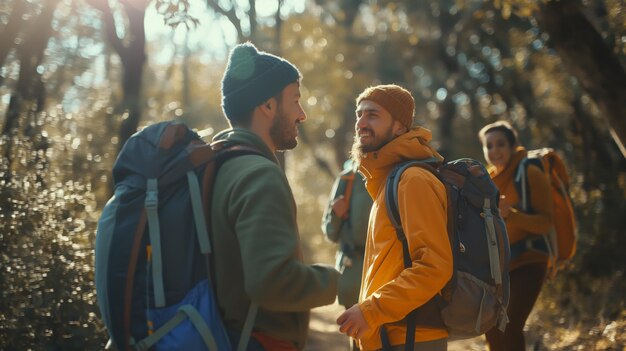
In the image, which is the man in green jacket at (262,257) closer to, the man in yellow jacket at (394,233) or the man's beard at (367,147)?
the man in yellow jacket at (394,233)

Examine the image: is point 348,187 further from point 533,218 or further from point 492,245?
point 492,245

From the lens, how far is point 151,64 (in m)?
40.1

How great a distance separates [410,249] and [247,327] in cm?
98

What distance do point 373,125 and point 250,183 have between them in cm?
128

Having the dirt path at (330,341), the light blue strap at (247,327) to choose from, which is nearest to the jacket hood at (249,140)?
the light blue strap at (247,327)

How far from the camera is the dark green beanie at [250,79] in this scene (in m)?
3.54

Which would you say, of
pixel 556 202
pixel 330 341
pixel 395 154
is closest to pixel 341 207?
pixel 556 202

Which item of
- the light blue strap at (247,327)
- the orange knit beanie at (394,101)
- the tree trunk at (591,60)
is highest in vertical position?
the tree trunk at (591,60)

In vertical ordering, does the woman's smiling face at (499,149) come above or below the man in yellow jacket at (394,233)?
above

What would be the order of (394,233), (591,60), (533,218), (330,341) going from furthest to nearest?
(330,341), (591,60), (533,218), (394,233)

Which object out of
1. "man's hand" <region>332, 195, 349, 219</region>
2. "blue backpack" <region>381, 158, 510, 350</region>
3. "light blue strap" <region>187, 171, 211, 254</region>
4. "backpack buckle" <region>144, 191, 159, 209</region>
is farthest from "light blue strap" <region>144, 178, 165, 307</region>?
"man's hand" <region>332, 195, 349, 219</region>

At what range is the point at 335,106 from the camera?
27406 millimetres

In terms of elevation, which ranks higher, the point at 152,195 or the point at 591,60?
the point at 591,60

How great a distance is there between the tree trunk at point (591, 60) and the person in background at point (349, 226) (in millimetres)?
2608
